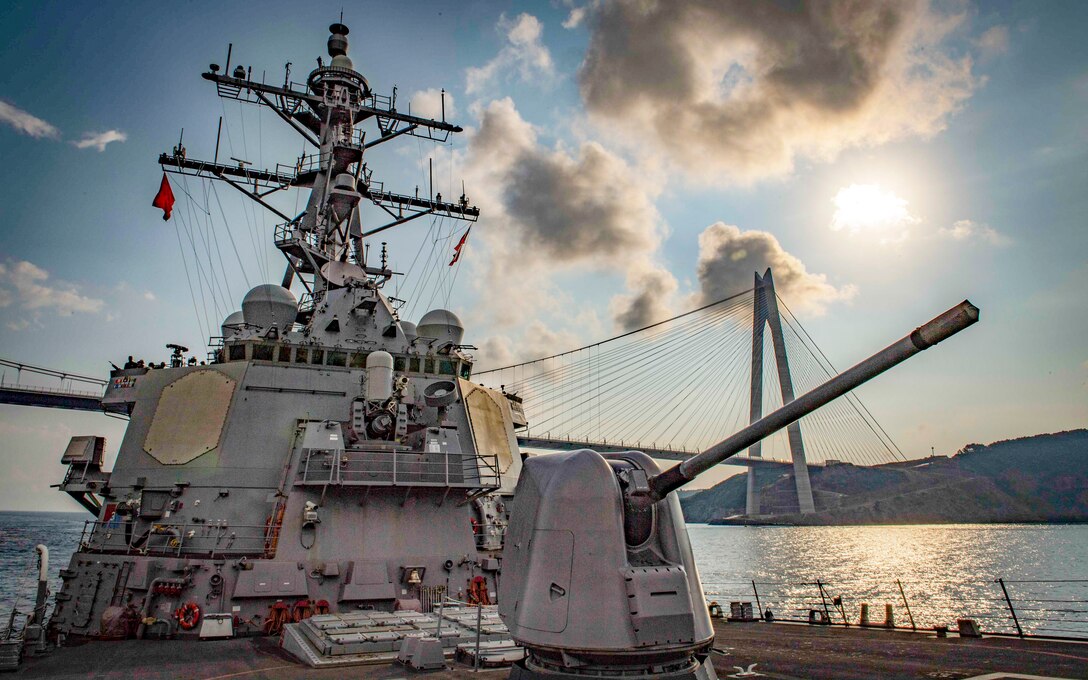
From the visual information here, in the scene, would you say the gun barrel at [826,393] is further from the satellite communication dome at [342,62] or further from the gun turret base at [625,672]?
the satellite communication dome at [342,62]

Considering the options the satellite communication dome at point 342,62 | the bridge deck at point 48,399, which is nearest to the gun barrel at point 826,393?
the satellite communication dome at point 342,62

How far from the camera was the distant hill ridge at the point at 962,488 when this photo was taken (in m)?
67.7

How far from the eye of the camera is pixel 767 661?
7633 millimetres

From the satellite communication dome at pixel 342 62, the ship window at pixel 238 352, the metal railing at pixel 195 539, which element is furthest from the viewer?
the satellite communication dome at pixel 342 62

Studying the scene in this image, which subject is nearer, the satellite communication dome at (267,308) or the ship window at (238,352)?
the ship window at (238,352)

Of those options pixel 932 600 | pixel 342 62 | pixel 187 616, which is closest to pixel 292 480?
pixel 187 616

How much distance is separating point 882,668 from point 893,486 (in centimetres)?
7357

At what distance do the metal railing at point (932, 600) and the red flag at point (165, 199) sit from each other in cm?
1910

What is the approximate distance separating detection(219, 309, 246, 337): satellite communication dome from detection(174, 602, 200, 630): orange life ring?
6.20 metres

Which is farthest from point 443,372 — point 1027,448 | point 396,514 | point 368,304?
point 1027,448

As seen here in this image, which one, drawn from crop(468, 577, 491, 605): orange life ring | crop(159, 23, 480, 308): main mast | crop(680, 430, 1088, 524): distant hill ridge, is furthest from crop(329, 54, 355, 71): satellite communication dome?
crop(680, 430, 1088, 524): distant hill ridge

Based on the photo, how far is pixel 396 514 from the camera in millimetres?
10930

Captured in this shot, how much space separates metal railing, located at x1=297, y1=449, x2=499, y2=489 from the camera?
34.3 ft

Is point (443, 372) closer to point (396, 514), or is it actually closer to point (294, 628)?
point (396, 514)
